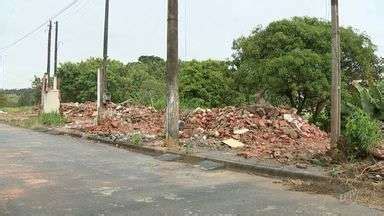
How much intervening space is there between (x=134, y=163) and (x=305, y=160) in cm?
396

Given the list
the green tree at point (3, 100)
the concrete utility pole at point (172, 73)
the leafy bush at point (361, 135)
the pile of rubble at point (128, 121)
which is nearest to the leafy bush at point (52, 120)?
the pile of rubble at point (128, 121)

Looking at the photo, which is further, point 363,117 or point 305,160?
point 305,160

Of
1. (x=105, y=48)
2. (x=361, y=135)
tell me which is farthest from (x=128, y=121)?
(x=361, y=135)

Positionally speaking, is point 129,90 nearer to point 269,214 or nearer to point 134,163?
point 134,163

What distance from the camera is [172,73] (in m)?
15.9

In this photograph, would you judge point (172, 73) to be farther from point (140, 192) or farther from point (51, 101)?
point (51, 101)

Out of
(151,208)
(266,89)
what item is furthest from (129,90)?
(151,208)

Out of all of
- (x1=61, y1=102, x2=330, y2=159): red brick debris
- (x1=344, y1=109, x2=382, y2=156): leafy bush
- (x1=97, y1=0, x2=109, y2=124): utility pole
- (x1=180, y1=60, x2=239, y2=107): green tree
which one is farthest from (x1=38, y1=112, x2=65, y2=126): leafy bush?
(x1=344, y1=109, x2=382, y2=156): leafy bush

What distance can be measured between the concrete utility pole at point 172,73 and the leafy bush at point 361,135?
21.3 feet

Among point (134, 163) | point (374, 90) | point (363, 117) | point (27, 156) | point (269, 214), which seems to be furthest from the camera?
A: point (374, 90)

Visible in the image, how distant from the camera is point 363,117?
403 inches

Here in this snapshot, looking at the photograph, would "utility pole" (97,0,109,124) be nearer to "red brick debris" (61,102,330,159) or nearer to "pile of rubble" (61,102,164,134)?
"pile of rubble" (61,102,164,134)

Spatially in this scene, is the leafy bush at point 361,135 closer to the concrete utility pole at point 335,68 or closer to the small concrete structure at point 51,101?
the concrete utility pole at point 335,68

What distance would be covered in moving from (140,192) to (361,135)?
168 inches
